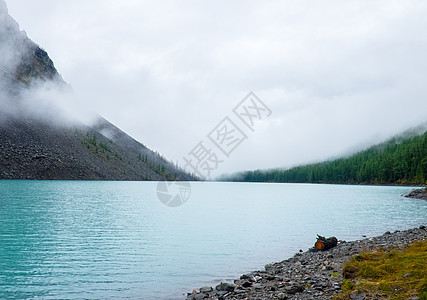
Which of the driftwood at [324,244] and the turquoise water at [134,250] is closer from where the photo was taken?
the turquoise water at [134,250]

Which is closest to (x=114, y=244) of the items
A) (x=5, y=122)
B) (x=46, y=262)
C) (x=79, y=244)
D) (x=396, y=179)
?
A: (x=79, y=244)

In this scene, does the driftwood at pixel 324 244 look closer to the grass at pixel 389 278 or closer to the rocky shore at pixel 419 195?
the grass at pixel 389 278

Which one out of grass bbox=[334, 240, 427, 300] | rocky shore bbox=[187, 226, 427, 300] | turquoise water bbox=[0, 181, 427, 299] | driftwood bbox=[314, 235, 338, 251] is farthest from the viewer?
driftwood bbox=[314, 235, 338, 251]

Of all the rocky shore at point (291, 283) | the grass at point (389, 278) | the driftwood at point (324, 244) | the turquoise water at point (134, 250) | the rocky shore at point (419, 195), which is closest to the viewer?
the grass at point (389, 278)

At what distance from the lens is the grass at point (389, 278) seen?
396 inches

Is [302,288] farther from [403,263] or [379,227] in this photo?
[379,227]

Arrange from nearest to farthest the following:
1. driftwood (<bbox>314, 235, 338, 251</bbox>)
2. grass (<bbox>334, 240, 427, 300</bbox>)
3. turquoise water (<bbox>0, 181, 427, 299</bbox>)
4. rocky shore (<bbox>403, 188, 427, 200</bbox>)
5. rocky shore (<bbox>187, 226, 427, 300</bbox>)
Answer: grass (<bbox>334, 240, 427, 300</bbox>) → rocky shore (<bbox>187, 226, 427, 300</bbox>) → turquoise water (<bbox>0, 181, 427, 299</bbox>) → driftwood (<bbox>314, 235, 338, 251</bbox>) → rocky shore (<bbox>403, 188, 427, 200</bbox>)

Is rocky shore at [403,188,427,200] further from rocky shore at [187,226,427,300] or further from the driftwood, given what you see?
rocky shore at [187,226,427,300]

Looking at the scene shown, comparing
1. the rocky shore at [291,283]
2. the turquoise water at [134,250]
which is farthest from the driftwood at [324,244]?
the rocky shore at [291,283]

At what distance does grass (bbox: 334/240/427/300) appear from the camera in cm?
1005

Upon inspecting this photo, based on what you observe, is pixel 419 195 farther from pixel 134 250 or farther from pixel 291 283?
pixel 291 283

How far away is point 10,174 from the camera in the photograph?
15038 centimetres

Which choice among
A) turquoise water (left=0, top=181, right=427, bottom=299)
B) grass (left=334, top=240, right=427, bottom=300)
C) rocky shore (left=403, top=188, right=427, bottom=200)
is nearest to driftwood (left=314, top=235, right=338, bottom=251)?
turquoise water (left=0, top=181, right=427, bottom=299)

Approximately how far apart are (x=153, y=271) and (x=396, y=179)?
210m
